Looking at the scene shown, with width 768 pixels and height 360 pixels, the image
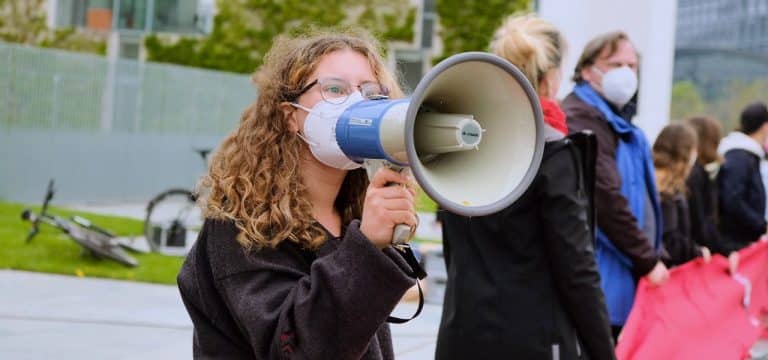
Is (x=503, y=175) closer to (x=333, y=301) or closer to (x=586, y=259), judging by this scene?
(x=333, y=301)

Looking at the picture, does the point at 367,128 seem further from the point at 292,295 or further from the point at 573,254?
the point at 573,254

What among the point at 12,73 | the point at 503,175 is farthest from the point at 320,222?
the point at 12,73

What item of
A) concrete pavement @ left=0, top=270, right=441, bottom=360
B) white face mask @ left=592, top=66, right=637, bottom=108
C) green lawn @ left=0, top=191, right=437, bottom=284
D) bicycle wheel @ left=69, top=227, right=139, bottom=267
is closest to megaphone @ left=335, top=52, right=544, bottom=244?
white face mask @ left=592, top=66, right=637, bottom=108

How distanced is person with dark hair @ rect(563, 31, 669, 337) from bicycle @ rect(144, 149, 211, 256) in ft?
23.5

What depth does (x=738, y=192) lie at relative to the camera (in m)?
8.30

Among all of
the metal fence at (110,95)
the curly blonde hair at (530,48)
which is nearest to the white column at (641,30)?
the metal fence at (110,95)

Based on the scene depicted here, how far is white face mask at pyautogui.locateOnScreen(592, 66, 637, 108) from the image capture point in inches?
199

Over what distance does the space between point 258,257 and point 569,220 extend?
161 centimetres

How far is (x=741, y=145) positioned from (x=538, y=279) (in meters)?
5.16

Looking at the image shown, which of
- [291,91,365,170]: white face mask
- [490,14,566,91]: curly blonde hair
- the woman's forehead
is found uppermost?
[490,14,566,91]: curly blonde hair

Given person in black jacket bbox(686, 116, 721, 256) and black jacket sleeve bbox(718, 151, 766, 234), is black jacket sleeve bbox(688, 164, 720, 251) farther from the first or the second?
black jacket sleeve bbox(718, 151, 766, 234)

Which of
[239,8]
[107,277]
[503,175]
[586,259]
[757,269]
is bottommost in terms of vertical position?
[107,277]

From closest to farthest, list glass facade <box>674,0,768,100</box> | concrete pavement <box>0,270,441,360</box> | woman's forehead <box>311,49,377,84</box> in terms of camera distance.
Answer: woman's forehead <box>311,49,377,84</box>, concrete pavement <box>0,270,441,360</box>, glass facade <box>674,0,768,100</box>

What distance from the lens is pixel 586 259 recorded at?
12.1ft
